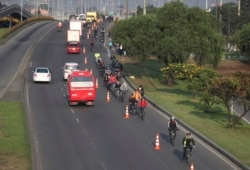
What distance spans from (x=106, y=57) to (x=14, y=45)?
19.3 m

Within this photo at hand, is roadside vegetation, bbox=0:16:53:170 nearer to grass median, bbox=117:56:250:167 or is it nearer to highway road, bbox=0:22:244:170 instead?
highway road, bbox=0:22:244:170

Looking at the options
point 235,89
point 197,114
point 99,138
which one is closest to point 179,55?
point 197,114

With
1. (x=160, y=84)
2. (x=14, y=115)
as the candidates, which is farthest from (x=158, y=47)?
(x=14, y=115)

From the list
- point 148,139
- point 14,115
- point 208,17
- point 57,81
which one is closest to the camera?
point 148,139

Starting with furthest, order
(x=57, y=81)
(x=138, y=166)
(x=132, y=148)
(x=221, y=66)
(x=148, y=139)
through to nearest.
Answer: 1. (x=221, y=66)
2. (x=57, y=81)
3. (x=148, y=139)
4. (x=132, y=148)
5. (x=138, y=166)

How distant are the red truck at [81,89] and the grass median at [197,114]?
15.9 ft

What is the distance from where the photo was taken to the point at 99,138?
28922mm

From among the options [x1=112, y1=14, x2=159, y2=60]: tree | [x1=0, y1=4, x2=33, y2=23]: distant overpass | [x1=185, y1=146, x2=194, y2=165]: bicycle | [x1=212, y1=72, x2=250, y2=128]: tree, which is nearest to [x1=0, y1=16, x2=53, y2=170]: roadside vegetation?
[x1=185, y1=146, x2=194, y2=165]: bicycle

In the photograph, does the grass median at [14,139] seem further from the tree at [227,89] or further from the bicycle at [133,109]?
the tree at [227,89]

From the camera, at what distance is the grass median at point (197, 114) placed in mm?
28027

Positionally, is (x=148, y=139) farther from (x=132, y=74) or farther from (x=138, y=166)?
(x=132, y=74)

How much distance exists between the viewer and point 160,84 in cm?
5931

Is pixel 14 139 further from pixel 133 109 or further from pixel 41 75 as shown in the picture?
pixel 41 75

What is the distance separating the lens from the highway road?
2391 centimetres
